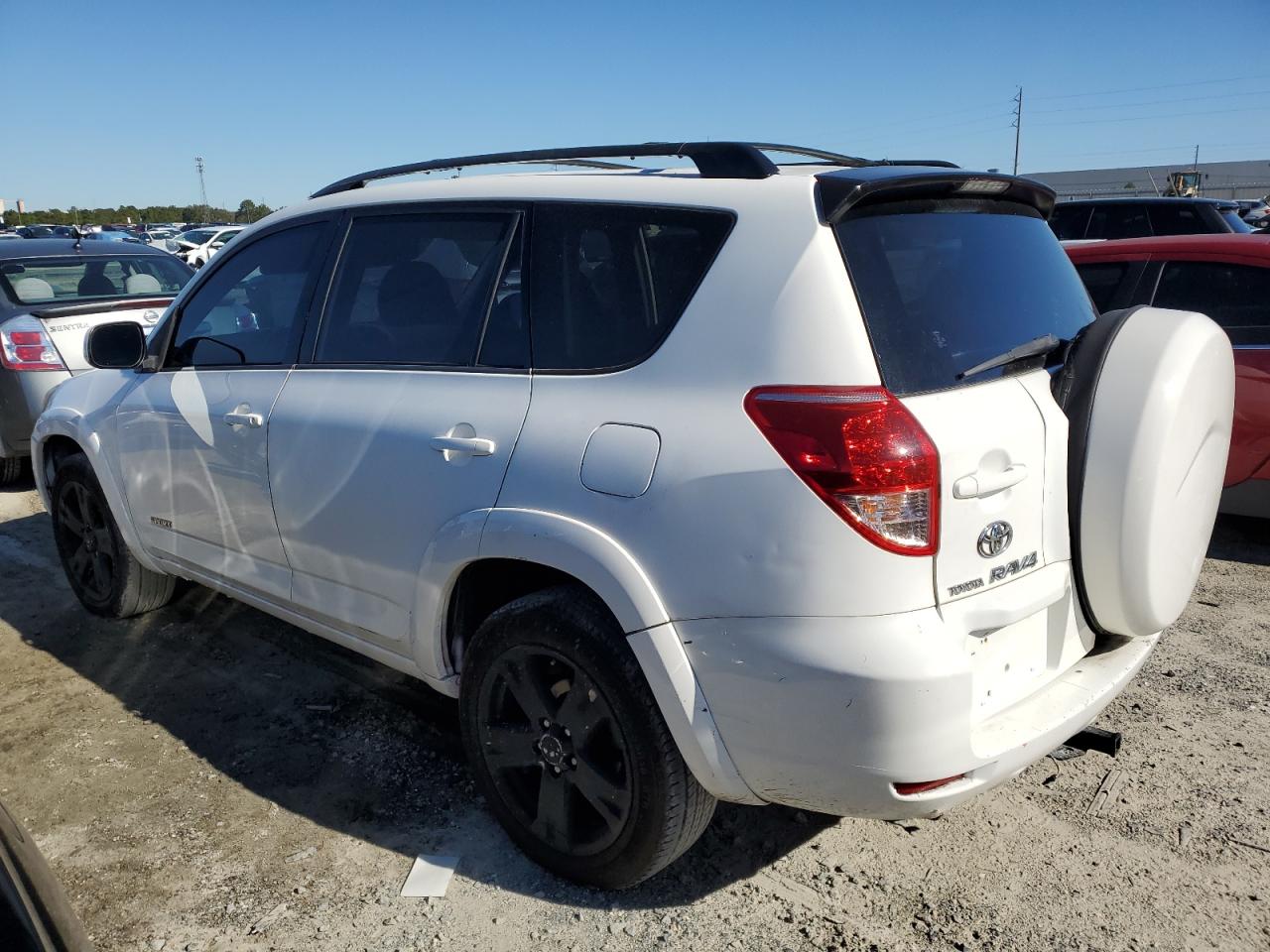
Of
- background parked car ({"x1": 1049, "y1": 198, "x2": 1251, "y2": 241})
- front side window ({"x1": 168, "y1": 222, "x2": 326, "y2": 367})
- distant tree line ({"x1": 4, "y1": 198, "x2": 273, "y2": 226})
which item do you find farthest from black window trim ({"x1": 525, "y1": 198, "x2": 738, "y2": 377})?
distant tree line ({"x1": 4, "y1": 198, "x2": 273, "y2": 226})

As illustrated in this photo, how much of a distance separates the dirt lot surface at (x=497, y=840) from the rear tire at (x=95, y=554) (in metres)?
0.53

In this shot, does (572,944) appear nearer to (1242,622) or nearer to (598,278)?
(598,278)

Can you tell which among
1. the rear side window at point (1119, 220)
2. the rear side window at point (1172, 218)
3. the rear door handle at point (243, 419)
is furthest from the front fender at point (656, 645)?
the rear side window at point (1172, 218)

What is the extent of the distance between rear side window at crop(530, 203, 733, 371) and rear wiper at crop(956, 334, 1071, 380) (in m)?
0.66

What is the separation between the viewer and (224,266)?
3.79 meters

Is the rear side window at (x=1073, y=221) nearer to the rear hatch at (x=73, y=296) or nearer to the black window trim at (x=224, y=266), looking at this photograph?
the rear hatch at (x=73, y=296)

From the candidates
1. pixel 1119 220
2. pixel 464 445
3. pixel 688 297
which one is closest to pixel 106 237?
pixel 464 445

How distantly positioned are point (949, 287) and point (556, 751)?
60.5 inches

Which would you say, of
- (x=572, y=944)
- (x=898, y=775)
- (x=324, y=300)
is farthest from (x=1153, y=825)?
(x=324, y=300)

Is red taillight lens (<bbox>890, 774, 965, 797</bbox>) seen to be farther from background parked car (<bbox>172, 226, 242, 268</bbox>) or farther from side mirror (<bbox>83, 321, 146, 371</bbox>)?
background parked car (<bbox>172, 226, 242, 268</bbox>)

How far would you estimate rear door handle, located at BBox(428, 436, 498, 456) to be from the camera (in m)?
2.61

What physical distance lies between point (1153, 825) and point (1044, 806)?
291 mm

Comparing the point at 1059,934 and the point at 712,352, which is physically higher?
the point at 712,352

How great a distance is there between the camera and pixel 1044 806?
299 centimetres
